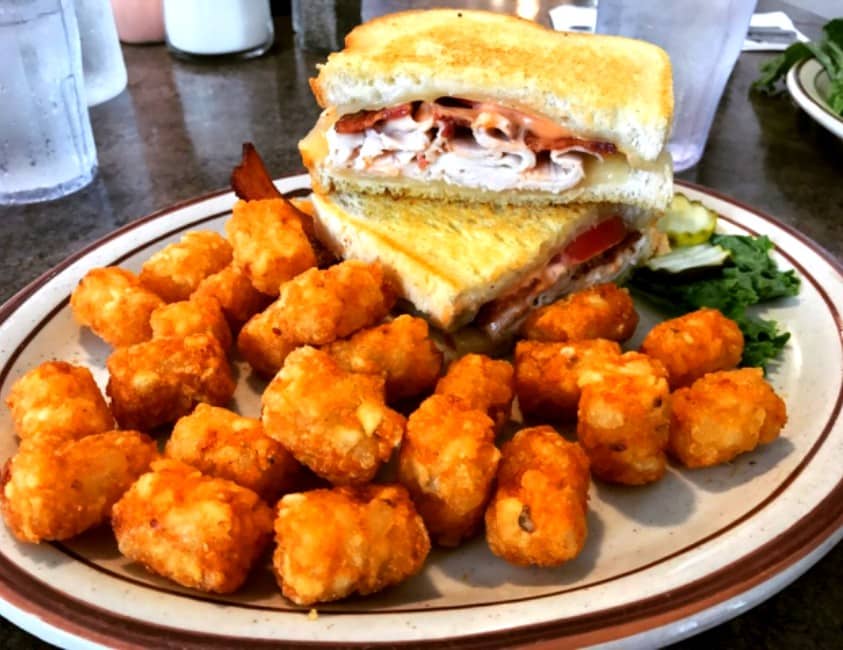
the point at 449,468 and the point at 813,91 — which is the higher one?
the point at 449,468

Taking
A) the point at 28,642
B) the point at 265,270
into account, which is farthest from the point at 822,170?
the point at 28,642

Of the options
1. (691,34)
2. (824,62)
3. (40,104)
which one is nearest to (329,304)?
(40,104)

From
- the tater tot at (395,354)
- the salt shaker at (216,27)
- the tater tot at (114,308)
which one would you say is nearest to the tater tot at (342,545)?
the tater tot at (395,354)

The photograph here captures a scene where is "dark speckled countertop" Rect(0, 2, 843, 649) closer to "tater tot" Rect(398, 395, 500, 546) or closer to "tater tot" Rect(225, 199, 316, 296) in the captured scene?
"tater tot" Rect(225, 199, 316, 296)

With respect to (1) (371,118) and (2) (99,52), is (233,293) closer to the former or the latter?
(1) (371,118)

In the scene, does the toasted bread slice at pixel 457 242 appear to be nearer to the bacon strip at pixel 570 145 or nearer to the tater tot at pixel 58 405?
the bacon strip at pixel 570 145

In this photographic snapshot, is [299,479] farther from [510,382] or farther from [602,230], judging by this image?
[602,230]
